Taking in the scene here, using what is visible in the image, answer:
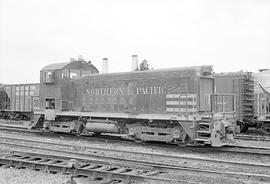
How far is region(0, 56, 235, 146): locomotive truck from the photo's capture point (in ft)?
39.1

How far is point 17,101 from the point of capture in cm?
2553

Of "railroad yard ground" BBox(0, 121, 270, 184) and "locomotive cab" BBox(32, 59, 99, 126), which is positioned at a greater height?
"locomotive cab" BBox(32, 59, 99, 126)

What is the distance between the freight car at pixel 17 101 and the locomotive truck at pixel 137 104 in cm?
794

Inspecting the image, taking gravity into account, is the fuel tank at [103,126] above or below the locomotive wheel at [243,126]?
above

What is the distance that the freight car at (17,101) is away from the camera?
2441 centimetres

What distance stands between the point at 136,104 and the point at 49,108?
5034mm

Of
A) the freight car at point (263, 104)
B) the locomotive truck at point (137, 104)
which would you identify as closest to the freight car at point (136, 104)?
the locomotive truck at point (137, 104)

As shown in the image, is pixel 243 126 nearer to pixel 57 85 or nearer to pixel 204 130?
pixel 204 130

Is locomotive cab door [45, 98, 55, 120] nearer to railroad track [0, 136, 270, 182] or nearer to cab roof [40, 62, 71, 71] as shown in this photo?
cab roof [40, 62, 71, 71]

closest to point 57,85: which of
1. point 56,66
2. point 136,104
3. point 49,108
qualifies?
point 56,66

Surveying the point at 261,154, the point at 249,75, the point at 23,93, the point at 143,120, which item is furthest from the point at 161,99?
the point at 23,93

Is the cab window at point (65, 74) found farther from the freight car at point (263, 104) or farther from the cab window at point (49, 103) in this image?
the freight car at point (263, 104)

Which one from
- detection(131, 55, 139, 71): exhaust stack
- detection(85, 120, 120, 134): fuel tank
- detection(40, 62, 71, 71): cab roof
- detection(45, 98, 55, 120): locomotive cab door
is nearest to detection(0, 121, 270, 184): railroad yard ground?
detection(85, 120, 120, 134): fuel tank

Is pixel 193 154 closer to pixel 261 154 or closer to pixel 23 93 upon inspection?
pixel 261 154
